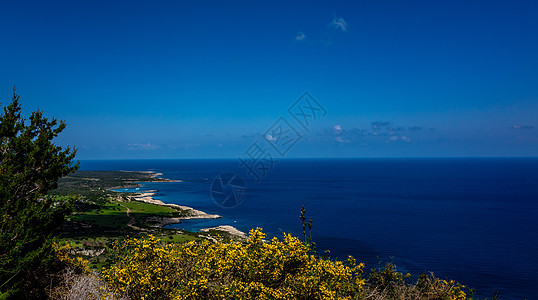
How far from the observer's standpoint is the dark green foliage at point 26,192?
1655cm

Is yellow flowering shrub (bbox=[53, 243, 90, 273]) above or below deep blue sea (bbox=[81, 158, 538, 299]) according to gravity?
above

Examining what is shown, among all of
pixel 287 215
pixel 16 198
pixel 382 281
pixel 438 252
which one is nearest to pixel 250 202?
pixel 287 215

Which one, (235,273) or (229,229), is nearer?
(235,273)

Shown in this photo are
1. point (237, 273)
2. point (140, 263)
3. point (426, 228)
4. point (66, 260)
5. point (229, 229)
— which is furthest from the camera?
point (426, 228)

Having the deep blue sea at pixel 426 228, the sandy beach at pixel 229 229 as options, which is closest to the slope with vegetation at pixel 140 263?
the deep blue sea at pixel 426 228

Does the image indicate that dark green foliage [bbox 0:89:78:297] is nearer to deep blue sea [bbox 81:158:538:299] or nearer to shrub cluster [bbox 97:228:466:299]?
shrub cluster [bbox 97:228:466:299]

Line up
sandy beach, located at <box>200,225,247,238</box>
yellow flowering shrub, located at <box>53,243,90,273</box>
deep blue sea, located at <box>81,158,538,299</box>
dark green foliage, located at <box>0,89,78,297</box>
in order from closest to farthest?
dark green foliage, located at <box>0,89,78,297</box>
yellow flowering shrub, located at <box>53,243,90,273</box>
deep blue sea, located at <box>81,158,538,299</box>
sandy beach, located at <box>200,225,247,238</box>

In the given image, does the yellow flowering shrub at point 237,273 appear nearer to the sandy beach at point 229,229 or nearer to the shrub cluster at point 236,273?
the shrub cluster at point 236,273

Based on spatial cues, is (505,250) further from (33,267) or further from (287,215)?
(33,267)

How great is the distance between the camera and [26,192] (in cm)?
1969

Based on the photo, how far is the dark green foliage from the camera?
16.5 meters

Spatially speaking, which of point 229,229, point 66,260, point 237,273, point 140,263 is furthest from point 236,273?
point 229,229

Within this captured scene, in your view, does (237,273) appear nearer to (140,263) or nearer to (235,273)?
(235,273)

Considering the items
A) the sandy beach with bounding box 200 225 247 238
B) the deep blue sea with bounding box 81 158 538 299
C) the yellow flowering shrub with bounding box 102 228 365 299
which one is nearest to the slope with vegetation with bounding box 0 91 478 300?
the yellow flowering shrub with bounding box 102 228 365 299
